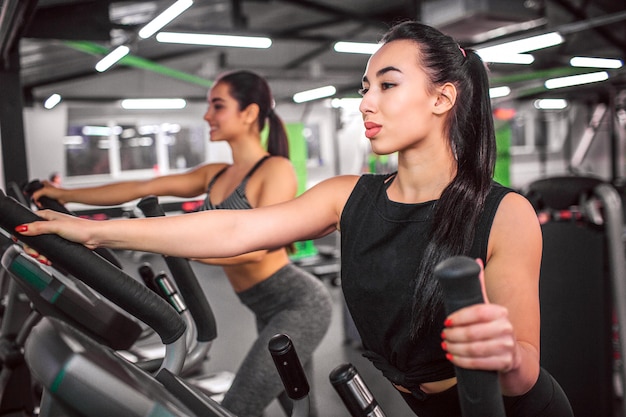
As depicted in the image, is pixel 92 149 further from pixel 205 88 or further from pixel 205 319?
pixel 205 319

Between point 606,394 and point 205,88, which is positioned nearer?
point 606,394

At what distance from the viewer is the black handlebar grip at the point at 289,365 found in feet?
3.22

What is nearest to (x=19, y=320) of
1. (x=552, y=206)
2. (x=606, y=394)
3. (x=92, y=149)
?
(x=606, y=394)

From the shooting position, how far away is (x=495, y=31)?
311 inches

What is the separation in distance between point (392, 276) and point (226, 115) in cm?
131

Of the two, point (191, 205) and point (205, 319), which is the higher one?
point (205, 319)

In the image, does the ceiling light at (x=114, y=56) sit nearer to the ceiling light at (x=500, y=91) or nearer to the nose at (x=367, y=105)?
the nose at (x=367, y=105)

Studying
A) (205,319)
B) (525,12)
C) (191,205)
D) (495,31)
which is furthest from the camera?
(191,205)

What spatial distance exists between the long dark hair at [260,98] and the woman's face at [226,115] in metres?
0.02

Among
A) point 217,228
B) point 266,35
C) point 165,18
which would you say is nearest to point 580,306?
point 217,228

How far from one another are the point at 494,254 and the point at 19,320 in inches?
70.6

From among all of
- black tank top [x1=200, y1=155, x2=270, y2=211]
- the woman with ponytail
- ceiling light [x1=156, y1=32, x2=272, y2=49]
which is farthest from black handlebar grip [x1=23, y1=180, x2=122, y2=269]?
ceiling light [x1=156, y1=32, x2=272, y2=49]

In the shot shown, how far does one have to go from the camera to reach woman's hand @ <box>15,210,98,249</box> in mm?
885

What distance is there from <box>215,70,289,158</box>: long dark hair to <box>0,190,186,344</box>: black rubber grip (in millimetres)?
1434
